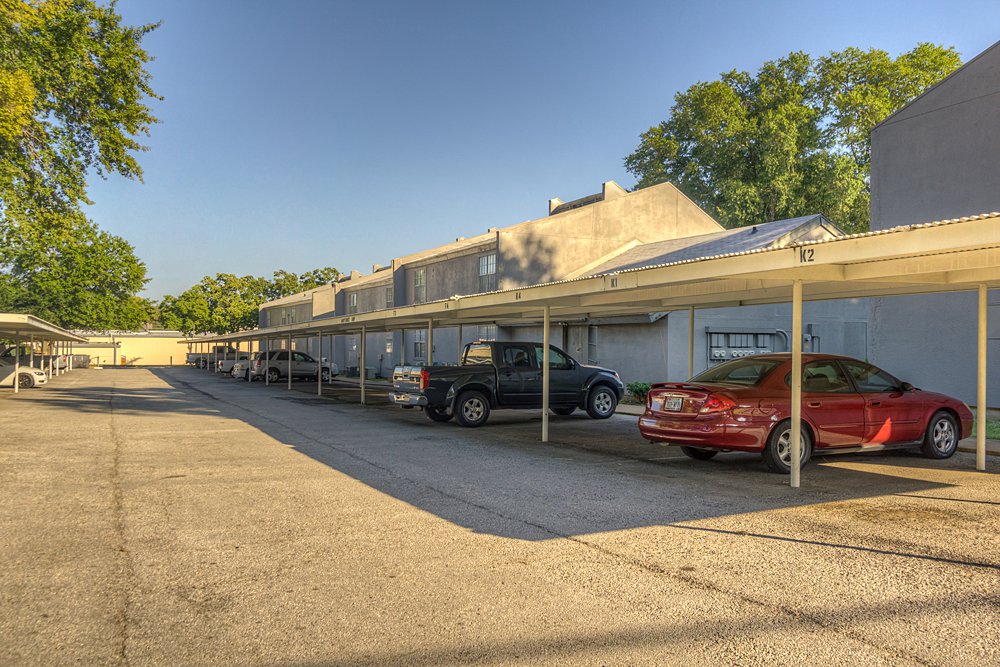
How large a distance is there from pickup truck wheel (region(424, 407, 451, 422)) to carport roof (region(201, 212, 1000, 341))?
7.44 feet

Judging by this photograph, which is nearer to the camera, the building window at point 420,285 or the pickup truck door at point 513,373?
the pickup truck door at point 513,373

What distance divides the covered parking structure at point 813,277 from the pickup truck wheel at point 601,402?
2708mm

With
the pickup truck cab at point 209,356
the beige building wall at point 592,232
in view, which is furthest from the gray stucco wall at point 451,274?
the pickup truck cab at point 209,356

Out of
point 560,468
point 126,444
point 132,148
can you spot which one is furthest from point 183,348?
point 560,468

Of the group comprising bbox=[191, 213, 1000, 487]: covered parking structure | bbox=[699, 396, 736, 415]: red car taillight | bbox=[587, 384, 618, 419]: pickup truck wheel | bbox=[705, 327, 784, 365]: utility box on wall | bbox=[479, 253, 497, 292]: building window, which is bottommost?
bbox=[587, 384, 618, 419]: pickup truck wheel

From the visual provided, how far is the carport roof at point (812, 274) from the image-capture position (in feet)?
21.7

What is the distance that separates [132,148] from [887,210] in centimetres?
2146

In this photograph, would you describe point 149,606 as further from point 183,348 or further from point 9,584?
point 183,348

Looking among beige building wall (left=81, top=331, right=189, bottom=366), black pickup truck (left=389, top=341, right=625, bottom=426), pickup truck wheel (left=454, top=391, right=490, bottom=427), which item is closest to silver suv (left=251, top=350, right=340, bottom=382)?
black pickup truck (left=389, top=341, right=625, bottom=426)

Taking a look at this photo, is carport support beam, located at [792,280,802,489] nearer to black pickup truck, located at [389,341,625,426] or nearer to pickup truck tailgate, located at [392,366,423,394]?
black pickup truck, located at [389,341,625,426]

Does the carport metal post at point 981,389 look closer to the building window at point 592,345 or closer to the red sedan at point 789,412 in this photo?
the red sedan at point 789,412

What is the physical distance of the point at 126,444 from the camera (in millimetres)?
12234

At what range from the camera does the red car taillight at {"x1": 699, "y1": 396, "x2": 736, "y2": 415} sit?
9016 mm

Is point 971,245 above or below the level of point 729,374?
above
